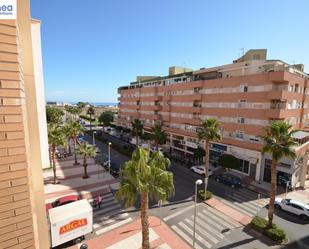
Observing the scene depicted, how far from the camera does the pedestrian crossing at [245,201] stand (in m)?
28.1

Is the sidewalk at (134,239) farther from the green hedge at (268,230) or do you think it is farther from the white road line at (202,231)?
the green hedge at (268,230)

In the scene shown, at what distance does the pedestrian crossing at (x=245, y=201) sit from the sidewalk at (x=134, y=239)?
11352 millimetres

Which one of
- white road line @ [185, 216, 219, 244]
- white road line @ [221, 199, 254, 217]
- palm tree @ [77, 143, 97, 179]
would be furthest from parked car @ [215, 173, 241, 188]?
palm tree @ [77, 143, 97, 179]

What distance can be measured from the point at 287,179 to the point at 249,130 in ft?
33.5

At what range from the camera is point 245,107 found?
127 ft

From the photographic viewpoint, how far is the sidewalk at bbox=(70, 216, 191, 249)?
20.3 meters

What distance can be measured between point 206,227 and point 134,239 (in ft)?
27.8

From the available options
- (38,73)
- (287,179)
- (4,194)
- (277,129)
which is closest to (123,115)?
(287,179)

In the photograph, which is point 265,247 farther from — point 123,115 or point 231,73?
point 123,115

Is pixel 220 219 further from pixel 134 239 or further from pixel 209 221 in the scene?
pixel 134 239

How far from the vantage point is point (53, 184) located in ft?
112

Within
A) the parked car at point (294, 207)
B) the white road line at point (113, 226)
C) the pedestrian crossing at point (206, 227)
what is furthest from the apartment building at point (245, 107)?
the white road line at point (113, 226)

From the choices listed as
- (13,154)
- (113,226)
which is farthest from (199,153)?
(13,154)

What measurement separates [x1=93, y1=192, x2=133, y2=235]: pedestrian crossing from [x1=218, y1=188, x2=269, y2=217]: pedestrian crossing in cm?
1494
